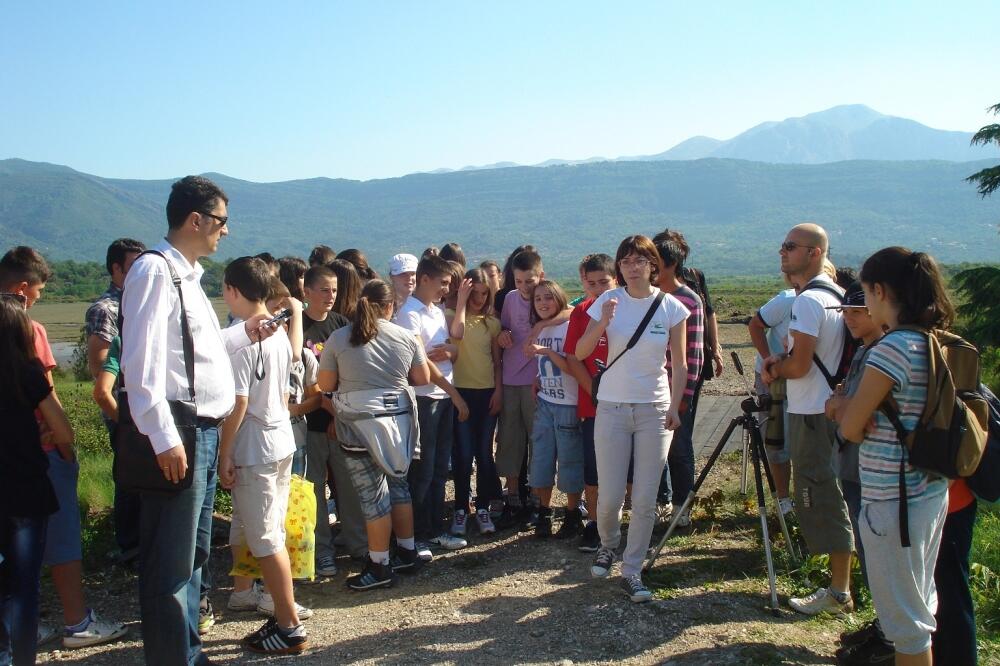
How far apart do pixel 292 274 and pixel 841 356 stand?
360cm

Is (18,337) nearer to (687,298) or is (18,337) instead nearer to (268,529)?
(268,529)

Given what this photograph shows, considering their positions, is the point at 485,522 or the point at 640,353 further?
the point at 485,522

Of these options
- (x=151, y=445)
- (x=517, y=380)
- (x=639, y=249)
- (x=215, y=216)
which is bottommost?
(x=517, y=380)

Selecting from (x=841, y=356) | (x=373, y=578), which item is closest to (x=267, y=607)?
(x=373, y=578)

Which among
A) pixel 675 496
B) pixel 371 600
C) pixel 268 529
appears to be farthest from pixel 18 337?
pixel 675 496

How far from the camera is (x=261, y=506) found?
4.18 metres

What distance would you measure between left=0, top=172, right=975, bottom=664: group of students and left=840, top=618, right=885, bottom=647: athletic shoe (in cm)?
1

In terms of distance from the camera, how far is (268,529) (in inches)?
164

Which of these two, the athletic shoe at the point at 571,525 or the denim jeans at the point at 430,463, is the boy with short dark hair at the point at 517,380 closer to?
the athletic shoe at the point at 571,525

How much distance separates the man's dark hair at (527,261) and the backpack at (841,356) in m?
2.06

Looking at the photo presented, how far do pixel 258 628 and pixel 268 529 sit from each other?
2.50ft

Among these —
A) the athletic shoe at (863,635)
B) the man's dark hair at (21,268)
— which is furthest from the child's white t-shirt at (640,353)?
the man's dark hair at (21,268)

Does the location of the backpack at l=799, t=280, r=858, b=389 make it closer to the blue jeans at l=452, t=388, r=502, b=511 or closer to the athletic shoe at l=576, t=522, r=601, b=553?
the athletic shoe at l=576, t=522, r=601, b=553

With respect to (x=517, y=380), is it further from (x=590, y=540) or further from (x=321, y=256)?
(x=321, y=256)
